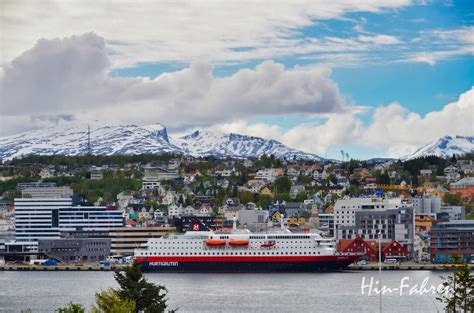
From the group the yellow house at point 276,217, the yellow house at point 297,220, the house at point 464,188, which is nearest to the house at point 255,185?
the house at point 464,188

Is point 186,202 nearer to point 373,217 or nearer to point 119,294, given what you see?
point 373,217

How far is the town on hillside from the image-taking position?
233 ft

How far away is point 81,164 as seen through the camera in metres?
125

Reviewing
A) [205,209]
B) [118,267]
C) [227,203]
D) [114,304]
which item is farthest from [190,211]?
[114,304]

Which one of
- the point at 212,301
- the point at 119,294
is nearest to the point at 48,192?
the point at 212,301

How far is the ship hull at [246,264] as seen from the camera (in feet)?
201

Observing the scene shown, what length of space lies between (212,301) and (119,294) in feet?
55.5

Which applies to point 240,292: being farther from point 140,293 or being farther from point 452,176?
point 452,176

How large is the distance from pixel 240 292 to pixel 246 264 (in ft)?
49.5

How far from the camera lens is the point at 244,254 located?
203ft

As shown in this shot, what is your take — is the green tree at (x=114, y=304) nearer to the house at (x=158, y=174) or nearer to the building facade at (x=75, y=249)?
the building facade at (x=75, y=249)

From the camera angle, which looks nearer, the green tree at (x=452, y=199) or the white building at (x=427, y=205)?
the white building at (x=427, y=205)

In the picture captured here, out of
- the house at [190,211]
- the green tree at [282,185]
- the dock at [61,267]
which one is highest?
the green tree at [282,185]

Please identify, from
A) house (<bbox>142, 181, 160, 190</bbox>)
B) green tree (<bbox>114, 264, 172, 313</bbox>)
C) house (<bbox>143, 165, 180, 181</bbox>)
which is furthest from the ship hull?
house (<bbox>143, 165, 180, 181</bbox>)
